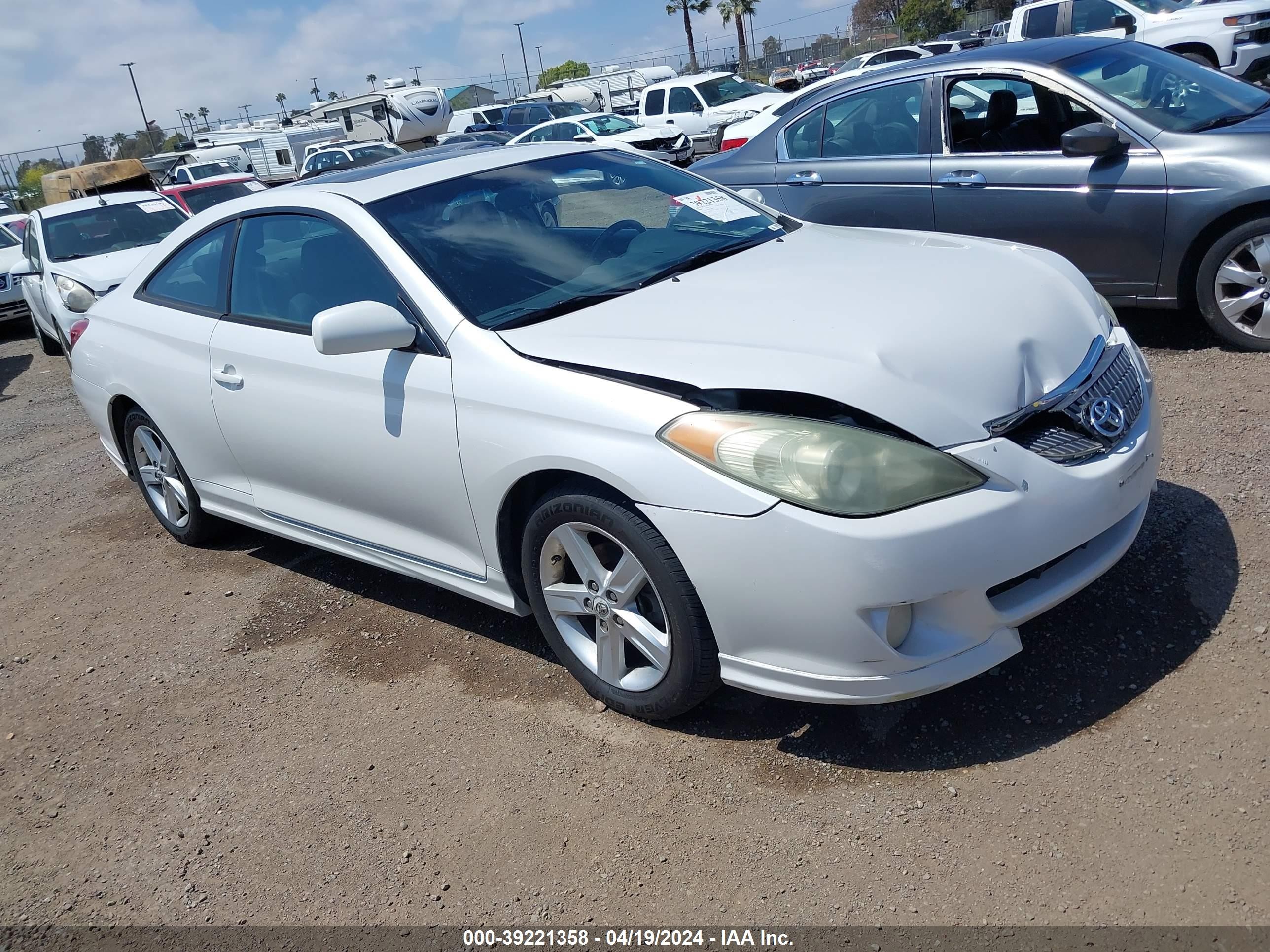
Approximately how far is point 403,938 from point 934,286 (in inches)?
90.5

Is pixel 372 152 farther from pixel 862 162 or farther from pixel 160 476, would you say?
pixel 160 476

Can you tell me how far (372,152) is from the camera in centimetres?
2298

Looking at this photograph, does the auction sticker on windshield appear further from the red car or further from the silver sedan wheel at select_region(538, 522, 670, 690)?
the red car

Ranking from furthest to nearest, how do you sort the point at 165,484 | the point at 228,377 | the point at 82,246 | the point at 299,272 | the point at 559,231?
1. the point at 82,246
2. the point at 165,484
3. the point at 228,377
4. the point at 299,272
5. the point at 559,231

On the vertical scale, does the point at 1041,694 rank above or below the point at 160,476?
below

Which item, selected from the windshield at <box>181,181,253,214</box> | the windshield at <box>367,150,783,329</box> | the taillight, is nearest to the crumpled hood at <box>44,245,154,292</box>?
the taillight

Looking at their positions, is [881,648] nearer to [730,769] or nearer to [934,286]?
[730,769]

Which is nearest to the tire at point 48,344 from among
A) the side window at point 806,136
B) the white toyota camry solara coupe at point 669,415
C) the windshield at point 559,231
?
the white toyota camry solara coupe at point 669,415

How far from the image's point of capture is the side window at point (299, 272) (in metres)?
3.46

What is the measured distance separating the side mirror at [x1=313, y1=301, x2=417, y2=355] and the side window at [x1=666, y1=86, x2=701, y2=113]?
63.7ft

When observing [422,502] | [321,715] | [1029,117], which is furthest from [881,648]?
[1029,117]

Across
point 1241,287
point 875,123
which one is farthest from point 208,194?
point 1241,287

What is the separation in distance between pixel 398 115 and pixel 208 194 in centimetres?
1851

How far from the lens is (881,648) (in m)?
2.49
